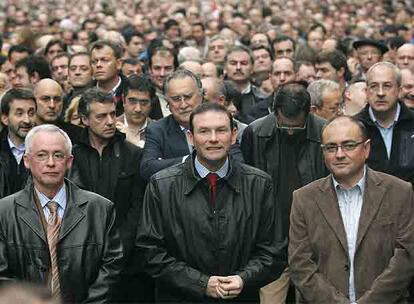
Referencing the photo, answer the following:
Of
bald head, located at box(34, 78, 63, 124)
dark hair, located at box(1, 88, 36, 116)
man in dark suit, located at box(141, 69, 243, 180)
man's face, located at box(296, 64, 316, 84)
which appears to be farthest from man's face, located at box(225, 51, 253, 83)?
dark hair, located at box(1, 88, 36, 116)

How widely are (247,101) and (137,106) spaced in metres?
2.95

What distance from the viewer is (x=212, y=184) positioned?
6617 millimetres

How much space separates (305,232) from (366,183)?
1.73 ft

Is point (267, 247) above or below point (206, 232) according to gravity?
below

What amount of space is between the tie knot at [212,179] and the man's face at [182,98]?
145 cm

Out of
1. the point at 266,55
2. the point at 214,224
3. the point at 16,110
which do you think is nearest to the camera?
the point at 214,224

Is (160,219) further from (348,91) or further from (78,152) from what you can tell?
(348,91)

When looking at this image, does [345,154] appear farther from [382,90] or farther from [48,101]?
[48,101]

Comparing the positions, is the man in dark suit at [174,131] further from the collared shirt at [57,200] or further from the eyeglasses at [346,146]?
the collared shirt at [57,200]

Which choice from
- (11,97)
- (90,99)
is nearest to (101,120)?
(90,99)

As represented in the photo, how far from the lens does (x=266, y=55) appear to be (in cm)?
1366

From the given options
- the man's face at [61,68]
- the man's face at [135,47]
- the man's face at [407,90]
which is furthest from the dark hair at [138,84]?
the man's face at [135,47]

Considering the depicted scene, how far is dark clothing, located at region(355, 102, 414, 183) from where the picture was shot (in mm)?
7973

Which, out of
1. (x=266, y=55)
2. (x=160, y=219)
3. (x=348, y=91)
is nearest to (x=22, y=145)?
(x=160, y=219)
